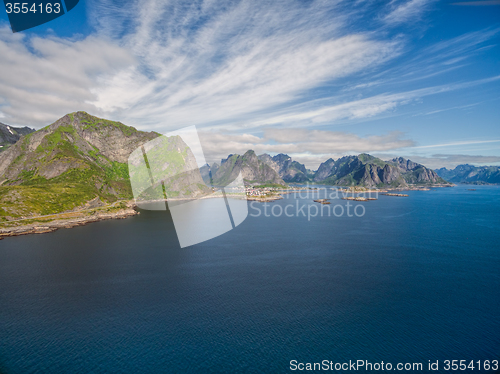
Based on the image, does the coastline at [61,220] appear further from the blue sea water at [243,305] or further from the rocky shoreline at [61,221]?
the blue sea water at [243,305]

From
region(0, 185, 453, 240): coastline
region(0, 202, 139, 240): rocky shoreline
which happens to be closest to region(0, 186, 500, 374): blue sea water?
region(0, 202, 139, 240): rocky shoreline

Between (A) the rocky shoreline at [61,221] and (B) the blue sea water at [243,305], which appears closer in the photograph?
(B) the blue sea water at [243,305]

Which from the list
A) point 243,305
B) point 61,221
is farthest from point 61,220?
point 243,305

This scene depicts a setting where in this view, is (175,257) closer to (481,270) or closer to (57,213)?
(481,270)

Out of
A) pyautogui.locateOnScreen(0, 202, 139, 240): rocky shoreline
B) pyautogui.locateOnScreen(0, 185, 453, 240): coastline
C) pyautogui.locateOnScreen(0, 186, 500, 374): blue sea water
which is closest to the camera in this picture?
pyautogui.locateOnScreen(0, 186, 500, 374): blue sea water

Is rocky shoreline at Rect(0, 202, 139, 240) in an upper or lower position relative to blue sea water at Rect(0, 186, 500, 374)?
upper

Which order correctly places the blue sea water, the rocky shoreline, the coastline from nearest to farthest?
1. the blue sea water
2. the rocky shoreline
3. the coastline

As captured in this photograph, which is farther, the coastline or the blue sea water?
the coastline

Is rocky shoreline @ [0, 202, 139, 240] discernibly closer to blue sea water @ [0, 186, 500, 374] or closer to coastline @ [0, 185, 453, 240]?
coastline @ [0, 185, 453, 240]

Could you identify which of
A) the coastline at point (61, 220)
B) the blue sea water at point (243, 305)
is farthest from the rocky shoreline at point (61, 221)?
the blue sea water at point (243, 305)
